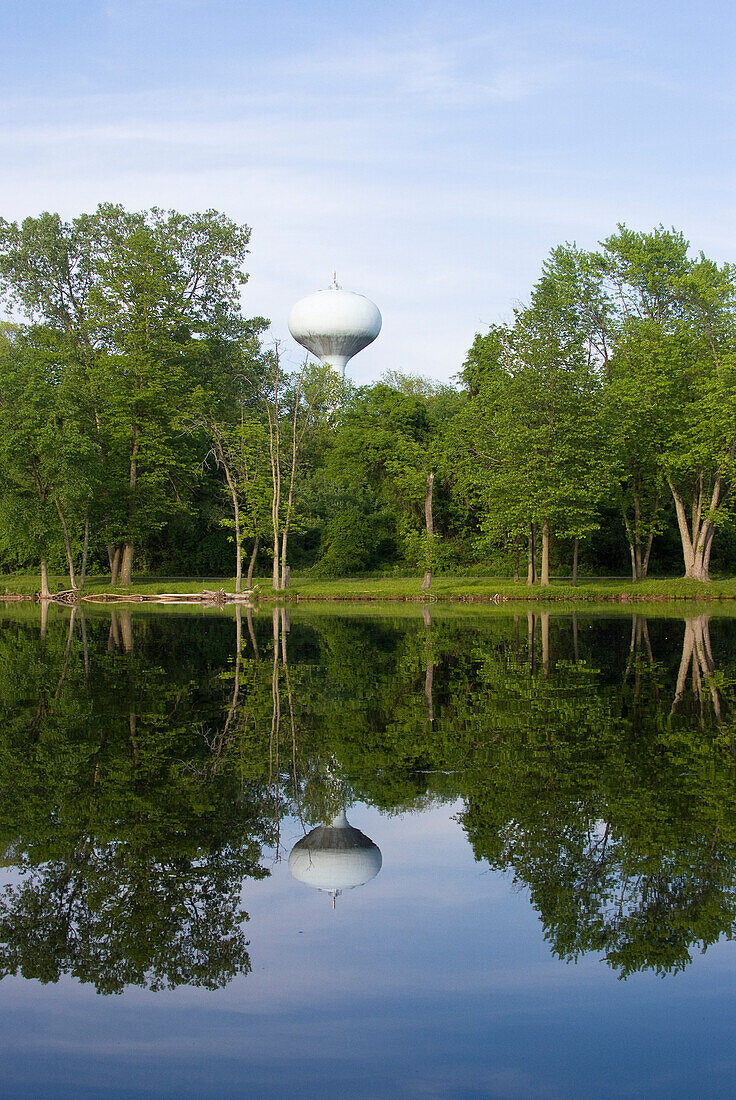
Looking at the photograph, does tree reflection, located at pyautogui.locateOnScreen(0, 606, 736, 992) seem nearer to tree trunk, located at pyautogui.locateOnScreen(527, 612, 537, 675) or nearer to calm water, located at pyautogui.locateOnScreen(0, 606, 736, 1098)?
calm water, located at pyautogui.locateOnScreen(0, 606, 736, 1098)

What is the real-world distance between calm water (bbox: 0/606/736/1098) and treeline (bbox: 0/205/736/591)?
30.8 m

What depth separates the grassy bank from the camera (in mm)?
40781

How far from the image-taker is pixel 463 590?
141 ft

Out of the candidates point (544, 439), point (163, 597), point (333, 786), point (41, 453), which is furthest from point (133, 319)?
point (333, 786)

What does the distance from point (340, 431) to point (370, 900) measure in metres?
54.8

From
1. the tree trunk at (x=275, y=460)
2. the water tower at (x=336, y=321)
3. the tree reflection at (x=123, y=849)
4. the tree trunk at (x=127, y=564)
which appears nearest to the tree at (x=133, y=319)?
the tree trunk at (x=127, y=564)

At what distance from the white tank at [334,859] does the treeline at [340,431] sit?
34.5 m

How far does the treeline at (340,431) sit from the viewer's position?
1695 inches

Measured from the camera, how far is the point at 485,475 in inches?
1800

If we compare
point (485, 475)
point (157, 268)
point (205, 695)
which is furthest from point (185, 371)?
point (205, 695)

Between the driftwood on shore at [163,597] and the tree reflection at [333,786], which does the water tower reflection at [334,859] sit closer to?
the tree reflection at [333,786]

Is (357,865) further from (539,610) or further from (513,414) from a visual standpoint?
(513,414)

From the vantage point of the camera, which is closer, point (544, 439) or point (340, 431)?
point (544, 439)

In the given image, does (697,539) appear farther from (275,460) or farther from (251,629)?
(251,629)
